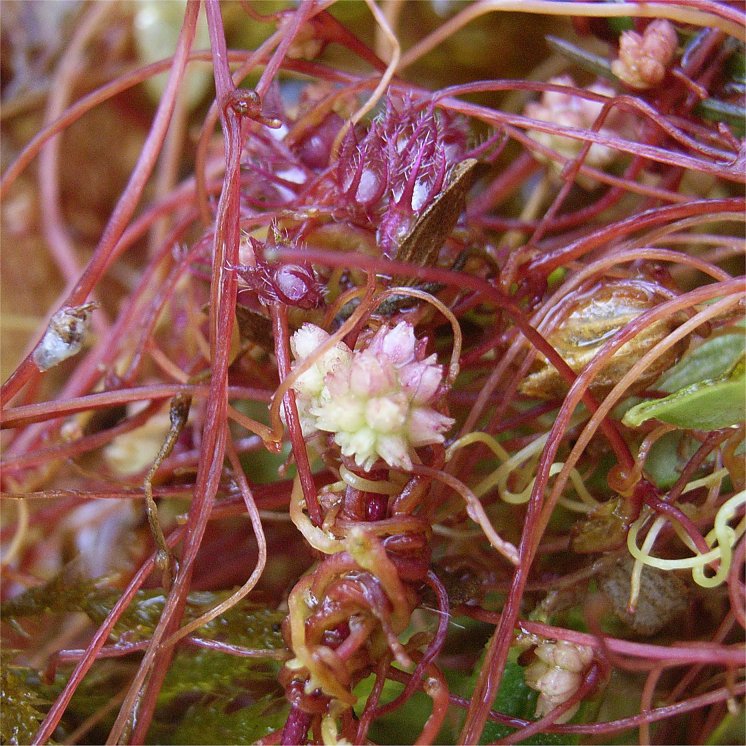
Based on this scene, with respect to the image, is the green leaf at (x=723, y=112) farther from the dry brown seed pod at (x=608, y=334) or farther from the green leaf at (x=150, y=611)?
the green leaf at (x=150, y=611)

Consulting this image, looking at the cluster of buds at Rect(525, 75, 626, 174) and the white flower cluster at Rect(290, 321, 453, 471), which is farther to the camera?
the cluster of buds at Rect(525, 75, 626, 174)

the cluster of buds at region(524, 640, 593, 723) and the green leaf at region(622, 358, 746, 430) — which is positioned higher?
the green leaf at region(622, 358, 746, 430)

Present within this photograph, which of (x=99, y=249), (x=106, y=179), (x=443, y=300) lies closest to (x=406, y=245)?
(x=443, y=300)

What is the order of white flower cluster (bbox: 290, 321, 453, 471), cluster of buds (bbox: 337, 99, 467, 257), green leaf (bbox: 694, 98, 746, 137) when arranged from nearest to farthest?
1. white flower cluster (bbox: 290, 321, 453, 471)
2. cluster of buds (bbox: 337, 99, 467, 257)
3. green leaf (bbox: 694, 98, 746, 137)

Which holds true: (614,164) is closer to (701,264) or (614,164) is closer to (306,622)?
(701,264)

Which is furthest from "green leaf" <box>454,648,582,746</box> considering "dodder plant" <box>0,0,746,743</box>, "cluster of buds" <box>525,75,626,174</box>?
"cluster of buds" <box>525,75,626,174</box>

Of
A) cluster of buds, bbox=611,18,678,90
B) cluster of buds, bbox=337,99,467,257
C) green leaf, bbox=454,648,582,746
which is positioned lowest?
green leaf, bbox=454,648,582,746

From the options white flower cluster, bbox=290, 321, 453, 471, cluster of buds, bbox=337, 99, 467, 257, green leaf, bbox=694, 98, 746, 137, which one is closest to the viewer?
white flower cluster, bbox=290, 321, 453, 471

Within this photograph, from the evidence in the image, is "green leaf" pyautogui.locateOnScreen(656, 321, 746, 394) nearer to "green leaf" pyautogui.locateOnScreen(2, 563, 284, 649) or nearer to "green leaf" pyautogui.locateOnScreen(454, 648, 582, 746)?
"green leaf" pyautogui.locateOnScreen(454, 648, 582, 746)
